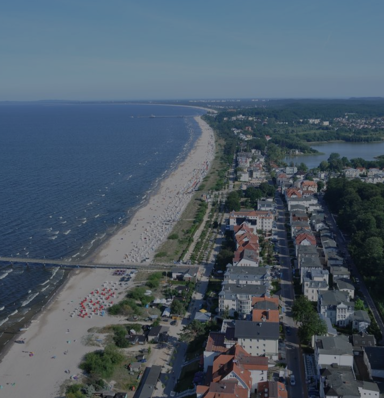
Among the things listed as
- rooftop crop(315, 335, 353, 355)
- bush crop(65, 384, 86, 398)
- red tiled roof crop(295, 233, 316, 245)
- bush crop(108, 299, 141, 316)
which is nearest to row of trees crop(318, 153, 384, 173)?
red tiled roof crop(295, 233, 316, 245)

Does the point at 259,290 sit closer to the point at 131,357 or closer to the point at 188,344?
the point at 188,344

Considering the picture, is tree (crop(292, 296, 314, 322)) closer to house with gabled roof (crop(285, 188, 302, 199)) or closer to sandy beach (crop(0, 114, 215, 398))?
sandy beach (crop(0, 114, 215, 398))

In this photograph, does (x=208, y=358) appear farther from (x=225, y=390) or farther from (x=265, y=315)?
(x=265, y=315)

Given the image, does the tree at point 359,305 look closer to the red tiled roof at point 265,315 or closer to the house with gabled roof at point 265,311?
the house with gabled roof at point 265,311

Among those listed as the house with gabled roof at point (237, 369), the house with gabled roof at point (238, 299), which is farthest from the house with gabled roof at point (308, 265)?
the house with gabled roof at point (237, 369)

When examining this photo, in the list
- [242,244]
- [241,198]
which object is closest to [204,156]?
[241,198]
